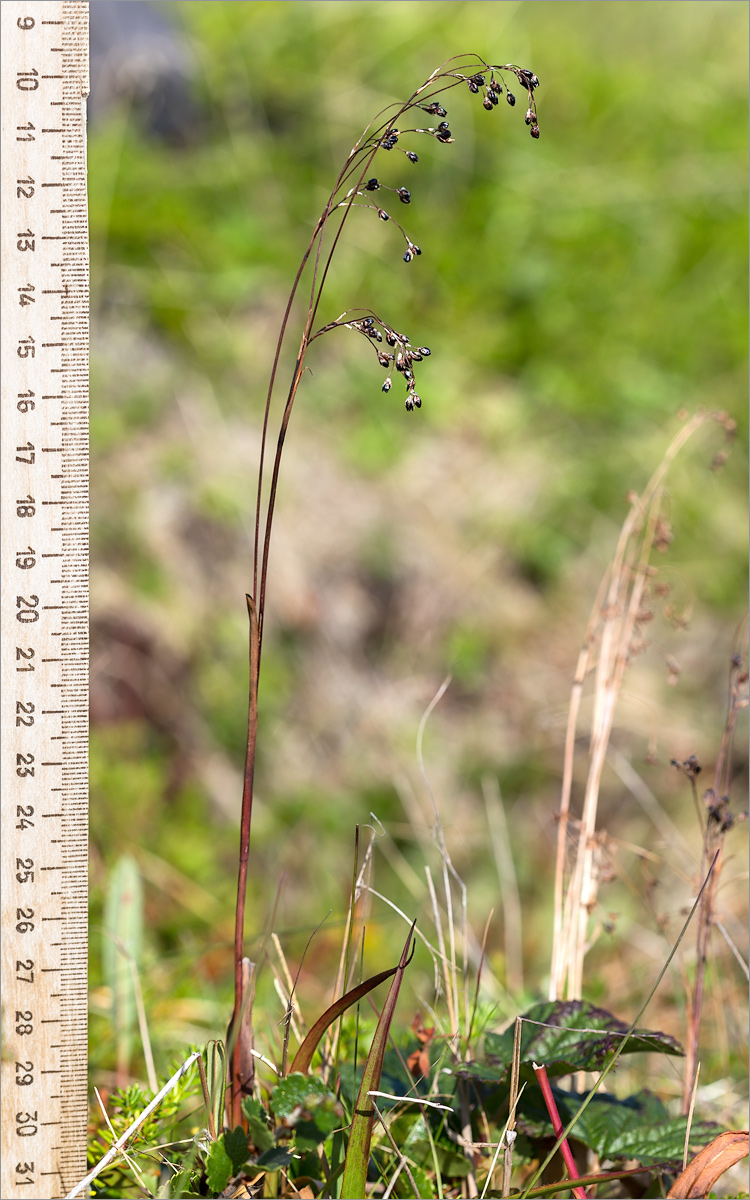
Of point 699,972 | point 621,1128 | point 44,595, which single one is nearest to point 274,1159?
point 621,1128

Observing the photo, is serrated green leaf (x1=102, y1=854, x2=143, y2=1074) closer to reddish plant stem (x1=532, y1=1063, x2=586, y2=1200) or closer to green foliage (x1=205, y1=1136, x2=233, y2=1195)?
green foliage (x1=205, y1=1136, x2=233, y2=1195)

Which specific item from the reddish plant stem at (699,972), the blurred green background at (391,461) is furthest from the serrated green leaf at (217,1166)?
the blurred green background at (391,461)

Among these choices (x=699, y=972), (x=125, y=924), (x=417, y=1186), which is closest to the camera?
(x=417, y=1186)

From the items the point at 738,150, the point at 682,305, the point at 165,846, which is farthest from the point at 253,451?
the point at 738,150

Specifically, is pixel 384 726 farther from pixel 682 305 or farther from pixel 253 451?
pixel 682 305

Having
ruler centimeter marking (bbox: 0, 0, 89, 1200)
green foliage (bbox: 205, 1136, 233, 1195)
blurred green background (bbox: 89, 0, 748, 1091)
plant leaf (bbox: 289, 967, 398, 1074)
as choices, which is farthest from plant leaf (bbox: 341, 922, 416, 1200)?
blurred green background (bbox: 89, 0, 748, 1091)

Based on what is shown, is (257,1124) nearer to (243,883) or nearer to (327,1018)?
(327,1018)

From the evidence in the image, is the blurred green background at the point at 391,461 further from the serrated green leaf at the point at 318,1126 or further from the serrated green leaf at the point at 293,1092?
the serrated green leaf at the point at 293,1092

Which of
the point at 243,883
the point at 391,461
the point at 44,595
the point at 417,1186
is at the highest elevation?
the point at 391,461
